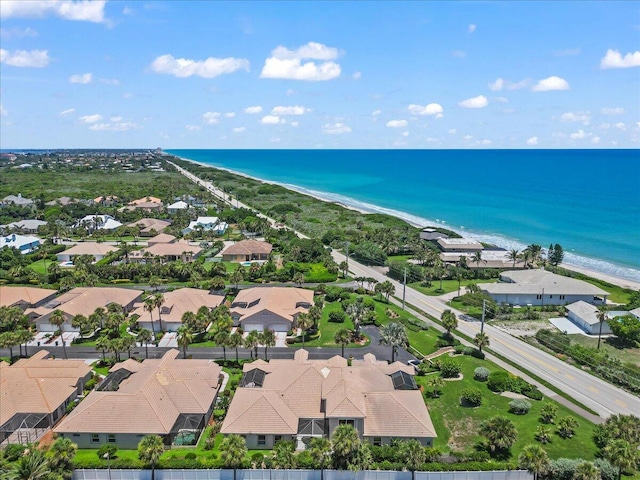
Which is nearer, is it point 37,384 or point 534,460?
point 534,460

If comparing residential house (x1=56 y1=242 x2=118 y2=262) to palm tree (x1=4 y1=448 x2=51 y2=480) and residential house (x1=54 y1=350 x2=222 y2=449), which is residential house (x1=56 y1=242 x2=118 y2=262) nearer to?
residential house (x1=54 y1=350 x2=222 y2=449)

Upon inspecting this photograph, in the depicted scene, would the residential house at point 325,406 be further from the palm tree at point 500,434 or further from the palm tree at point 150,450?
the palm tree at point 150,450

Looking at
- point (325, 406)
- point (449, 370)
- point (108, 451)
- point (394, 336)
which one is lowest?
point (108, 451)

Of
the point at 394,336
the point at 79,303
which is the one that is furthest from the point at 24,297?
the point at 394,336

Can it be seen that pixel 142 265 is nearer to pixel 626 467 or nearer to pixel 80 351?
pixel 80 351

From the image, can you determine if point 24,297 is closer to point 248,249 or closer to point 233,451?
point 248,249

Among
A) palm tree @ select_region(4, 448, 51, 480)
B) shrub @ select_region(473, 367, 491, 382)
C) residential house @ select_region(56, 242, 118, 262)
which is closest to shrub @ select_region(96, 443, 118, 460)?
palm tree @ select_region(4, 448, 51, 480)

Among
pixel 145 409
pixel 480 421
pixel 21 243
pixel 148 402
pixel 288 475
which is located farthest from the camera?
pixel 21 243
